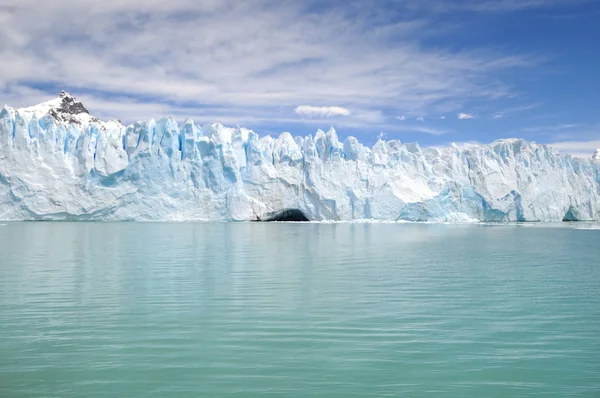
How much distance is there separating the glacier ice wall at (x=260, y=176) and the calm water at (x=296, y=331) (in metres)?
28.7

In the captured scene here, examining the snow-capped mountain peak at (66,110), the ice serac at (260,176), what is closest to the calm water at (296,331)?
the ice serac at (260,176)

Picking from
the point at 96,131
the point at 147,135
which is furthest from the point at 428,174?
the point at 96,131

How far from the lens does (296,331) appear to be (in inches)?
264

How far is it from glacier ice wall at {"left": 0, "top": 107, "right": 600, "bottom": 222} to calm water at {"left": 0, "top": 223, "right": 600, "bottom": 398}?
28718 millimetres

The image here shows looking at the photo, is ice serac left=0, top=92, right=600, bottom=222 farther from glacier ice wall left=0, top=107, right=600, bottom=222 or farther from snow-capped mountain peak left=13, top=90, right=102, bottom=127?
snow-capped mountain peak left=13, top=90, right=102, bottom=127

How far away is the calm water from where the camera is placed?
16.0ft

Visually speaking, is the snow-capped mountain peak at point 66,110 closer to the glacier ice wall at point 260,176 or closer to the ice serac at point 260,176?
the ice serac at point 260,176

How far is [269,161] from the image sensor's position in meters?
46.9

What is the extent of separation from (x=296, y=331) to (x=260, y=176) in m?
38.1

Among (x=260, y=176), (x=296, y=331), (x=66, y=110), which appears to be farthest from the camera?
(x=66, y=110)

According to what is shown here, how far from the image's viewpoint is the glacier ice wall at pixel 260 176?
133ft

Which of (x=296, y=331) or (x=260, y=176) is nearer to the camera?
(x=296, y=331)

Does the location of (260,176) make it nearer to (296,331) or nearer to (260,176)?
(260,176)

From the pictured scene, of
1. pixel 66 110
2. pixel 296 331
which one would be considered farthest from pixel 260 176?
pixel 296 331
